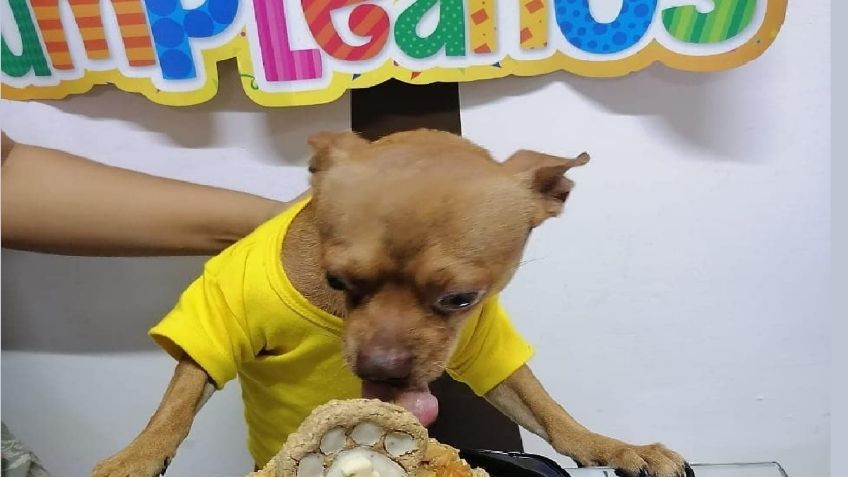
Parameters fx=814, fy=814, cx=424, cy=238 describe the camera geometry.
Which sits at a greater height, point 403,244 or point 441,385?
point 403,244

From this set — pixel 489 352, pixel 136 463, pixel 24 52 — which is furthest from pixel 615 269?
pixel 24 52

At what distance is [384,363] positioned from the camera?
680mm

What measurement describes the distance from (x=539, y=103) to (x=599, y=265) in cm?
19

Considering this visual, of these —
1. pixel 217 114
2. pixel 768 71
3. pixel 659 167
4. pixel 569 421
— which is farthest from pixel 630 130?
pixel 217 114

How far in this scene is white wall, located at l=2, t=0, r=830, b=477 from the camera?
0.86 metres

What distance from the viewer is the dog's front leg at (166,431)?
712 mm

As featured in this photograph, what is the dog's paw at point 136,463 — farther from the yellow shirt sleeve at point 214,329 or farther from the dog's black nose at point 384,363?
the dog's black nose at point 384,363

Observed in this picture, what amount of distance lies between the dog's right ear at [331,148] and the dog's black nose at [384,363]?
19 cm

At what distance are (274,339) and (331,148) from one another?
188 millimetres

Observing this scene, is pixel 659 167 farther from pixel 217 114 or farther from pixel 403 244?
→ pixel 217 114

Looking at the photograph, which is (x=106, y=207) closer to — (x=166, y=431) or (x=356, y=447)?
(x=166, y=431)

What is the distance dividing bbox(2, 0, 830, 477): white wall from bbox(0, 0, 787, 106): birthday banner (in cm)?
3

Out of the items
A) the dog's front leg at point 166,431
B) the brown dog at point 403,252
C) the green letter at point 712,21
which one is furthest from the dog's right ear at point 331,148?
the green letter at point 712,21

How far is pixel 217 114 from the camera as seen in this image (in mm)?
859
